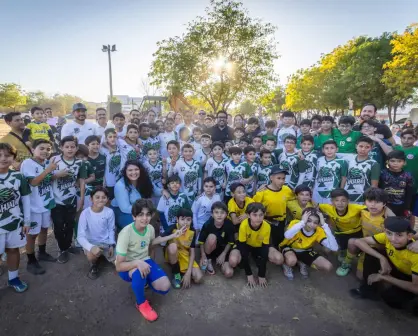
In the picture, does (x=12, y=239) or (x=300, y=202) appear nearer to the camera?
(x=12, y=239)

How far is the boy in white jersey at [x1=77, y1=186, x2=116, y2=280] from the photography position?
3563mm

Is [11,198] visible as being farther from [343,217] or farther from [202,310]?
[343,217]

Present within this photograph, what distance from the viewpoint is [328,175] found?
4.43 meters

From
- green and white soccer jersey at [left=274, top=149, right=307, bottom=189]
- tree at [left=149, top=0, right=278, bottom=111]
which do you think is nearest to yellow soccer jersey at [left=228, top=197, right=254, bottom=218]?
green and white soccer jersey at [left=274, top=149, right=307, bottom=189]

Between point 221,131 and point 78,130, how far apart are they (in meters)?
3.37

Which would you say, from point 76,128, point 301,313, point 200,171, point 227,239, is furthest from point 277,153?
point 76,128

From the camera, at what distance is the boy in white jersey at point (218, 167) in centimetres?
493

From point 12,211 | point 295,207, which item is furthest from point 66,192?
point 295,207

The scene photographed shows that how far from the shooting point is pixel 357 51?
84.1 ft

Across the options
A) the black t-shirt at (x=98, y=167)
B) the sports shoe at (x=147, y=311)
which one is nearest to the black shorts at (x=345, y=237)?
the sports shoe at (x=147, y=311)

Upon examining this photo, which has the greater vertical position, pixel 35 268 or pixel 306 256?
pixel 306 256

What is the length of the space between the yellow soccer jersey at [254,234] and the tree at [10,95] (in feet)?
163

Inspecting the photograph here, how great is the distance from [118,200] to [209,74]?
37.8 feet

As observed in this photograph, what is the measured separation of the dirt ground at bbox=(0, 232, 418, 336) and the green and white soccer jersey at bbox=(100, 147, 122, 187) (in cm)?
166
